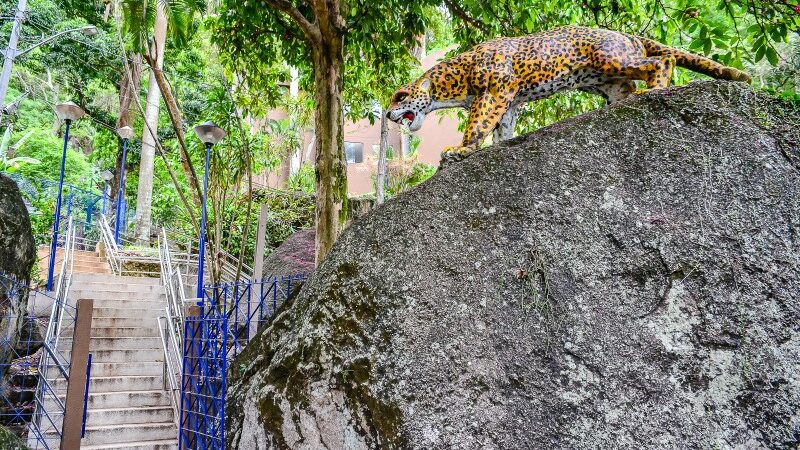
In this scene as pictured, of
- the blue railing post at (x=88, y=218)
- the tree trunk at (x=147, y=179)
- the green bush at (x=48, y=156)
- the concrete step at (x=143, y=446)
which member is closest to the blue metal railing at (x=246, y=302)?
the concrete step at (x=143, y=446)

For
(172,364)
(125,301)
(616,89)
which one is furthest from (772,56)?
(125,301)

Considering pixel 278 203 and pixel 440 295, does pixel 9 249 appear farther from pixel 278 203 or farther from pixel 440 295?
pixel 278 203

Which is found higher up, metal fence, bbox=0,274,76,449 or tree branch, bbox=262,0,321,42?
tree branch, bbox=262,0,321,42

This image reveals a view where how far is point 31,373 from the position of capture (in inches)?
333

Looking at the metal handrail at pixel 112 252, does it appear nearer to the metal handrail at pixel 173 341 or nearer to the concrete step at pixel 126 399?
the metal handrail at pixel 173 341

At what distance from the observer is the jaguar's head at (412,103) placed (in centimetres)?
431

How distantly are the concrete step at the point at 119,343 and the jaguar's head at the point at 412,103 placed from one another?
273 inches

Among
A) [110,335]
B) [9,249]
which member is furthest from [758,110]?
[110,335]

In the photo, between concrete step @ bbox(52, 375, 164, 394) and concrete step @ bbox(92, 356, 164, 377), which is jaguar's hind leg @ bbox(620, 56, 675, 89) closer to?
concrete step @ bbox(52, 375, 164, 394)

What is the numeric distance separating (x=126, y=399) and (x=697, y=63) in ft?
26.6

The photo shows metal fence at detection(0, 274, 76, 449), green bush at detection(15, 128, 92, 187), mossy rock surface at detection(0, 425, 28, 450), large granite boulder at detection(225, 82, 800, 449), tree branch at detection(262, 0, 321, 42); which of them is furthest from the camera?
green bush at detection(15, 128, 92, 187)

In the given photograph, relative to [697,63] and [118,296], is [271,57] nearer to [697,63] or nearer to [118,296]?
[118,296]

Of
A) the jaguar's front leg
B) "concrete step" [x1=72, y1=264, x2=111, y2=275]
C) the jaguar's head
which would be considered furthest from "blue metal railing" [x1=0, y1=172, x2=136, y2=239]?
the jaguar's front leg

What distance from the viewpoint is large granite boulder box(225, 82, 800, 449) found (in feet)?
9.53
